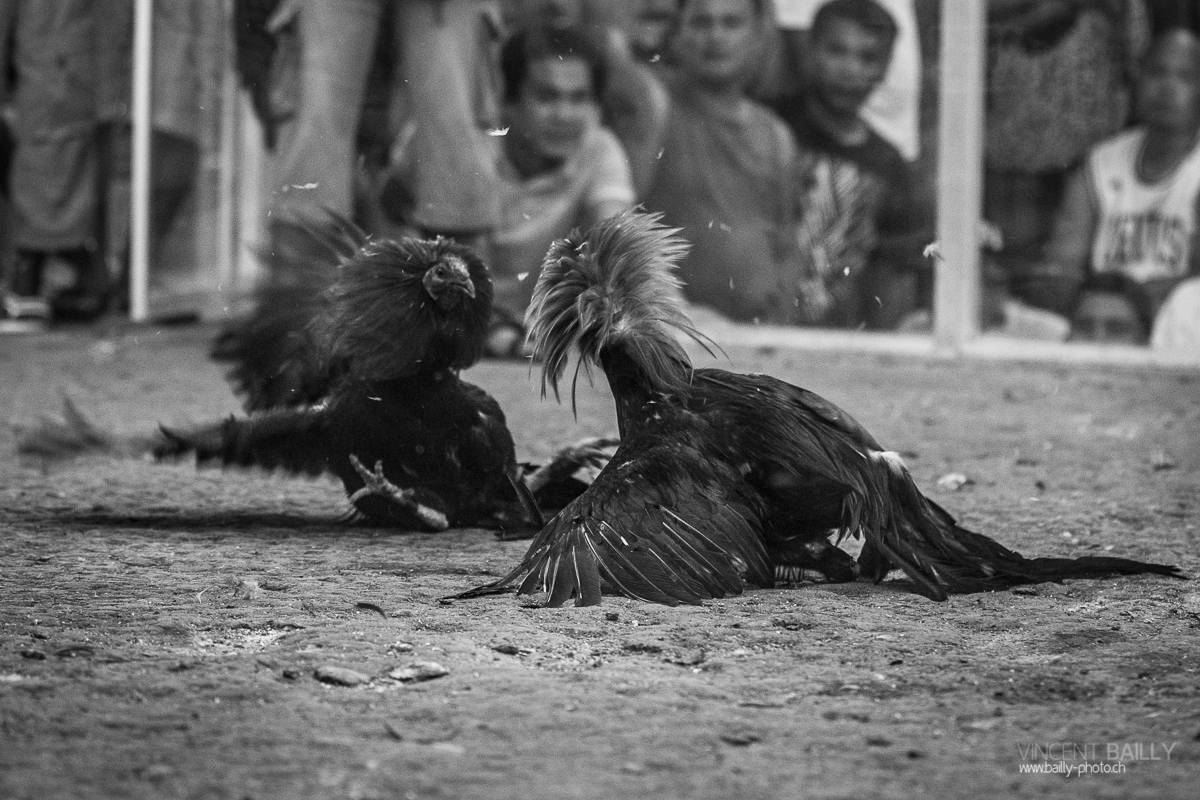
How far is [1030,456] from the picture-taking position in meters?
5.71

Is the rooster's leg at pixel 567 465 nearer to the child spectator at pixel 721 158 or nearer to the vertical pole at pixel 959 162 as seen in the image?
the child spectator at pixel 721 158

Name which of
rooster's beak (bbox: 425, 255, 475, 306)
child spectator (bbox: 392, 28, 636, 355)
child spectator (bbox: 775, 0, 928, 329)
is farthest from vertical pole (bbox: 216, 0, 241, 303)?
rooster's beak (bbox: 425, 255, 475, 306)

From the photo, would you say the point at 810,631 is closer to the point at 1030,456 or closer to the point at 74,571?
the point at 74,571

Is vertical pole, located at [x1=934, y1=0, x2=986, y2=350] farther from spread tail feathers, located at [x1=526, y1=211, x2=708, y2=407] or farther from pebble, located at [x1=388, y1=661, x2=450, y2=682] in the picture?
pebble, located at [x1=388, y1=661, x2=450, y2=682]

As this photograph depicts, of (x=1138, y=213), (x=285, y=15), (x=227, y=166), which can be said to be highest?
Result: (x=285, y=15)

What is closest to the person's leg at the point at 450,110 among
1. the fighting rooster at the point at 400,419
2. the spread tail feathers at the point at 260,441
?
the fighting rooster at the point at 400,419

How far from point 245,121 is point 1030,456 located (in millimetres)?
4753

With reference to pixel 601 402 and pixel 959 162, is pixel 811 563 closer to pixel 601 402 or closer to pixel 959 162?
pixel 601 402

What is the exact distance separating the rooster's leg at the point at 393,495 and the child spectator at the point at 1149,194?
4.33m

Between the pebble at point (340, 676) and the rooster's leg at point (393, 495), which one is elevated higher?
the rooster's leg at point (393, 495)

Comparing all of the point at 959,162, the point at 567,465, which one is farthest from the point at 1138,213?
the point at 567,465

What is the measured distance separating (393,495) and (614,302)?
0.95 metres

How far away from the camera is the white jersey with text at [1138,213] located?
7.70 meters

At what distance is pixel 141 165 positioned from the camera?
905 centimetres
